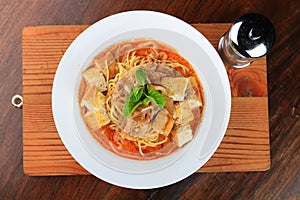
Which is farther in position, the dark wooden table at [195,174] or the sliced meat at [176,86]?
the dark wooden table at [195,174]

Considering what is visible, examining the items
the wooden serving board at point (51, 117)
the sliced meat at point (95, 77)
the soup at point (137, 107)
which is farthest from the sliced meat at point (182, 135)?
the sliced meat at point (95, 77)

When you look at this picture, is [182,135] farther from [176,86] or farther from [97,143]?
[97,143]

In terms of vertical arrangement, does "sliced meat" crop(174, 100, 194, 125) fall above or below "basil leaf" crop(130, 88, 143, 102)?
below

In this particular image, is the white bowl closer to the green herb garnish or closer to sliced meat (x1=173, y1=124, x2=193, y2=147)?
sliced meat (x1=173, y1=124, x2=193, y2=147)

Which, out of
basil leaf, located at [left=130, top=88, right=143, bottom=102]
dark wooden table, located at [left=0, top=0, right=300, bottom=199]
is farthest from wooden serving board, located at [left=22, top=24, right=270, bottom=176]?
basil leaf, located at [left=130, top=88, right=143, bottom=102]

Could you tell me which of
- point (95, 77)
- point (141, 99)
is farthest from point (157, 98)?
point (95, 77)

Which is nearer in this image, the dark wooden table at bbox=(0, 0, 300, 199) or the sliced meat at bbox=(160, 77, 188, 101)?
the sliced meat at bbox=(160, 77, 188, 101)

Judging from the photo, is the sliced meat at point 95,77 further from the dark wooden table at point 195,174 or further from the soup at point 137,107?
the dark wooden table at point 195,174
